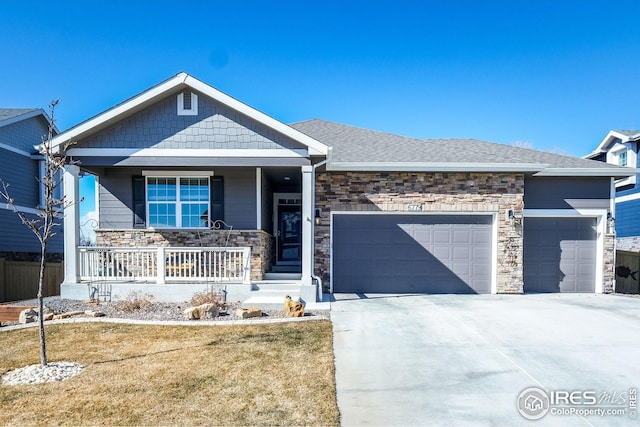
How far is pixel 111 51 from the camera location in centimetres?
1311

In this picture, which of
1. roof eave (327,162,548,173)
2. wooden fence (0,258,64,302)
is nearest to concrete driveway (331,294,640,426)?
roof eave (327,162,548,173)

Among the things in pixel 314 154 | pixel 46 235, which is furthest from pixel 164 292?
pixel 314 154

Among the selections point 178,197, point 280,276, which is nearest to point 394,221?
point 280,276

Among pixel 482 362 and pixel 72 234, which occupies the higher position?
pixel 72 234

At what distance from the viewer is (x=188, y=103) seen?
8945mm

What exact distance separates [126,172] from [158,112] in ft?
7.58

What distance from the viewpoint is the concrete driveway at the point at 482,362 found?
3607mm

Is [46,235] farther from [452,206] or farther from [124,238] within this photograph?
[452,206]

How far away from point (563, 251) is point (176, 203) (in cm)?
1139

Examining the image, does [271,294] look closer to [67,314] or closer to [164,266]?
[164,266]

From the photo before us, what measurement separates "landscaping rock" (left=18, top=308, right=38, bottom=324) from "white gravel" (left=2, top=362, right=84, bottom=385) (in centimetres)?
329

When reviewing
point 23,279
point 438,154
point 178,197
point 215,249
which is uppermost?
point 438,154

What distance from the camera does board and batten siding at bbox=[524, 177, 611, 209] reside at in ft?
35.0

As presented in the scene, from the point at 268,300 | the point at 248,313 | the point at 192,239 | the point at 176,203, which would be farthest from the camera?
the point at 176,203
